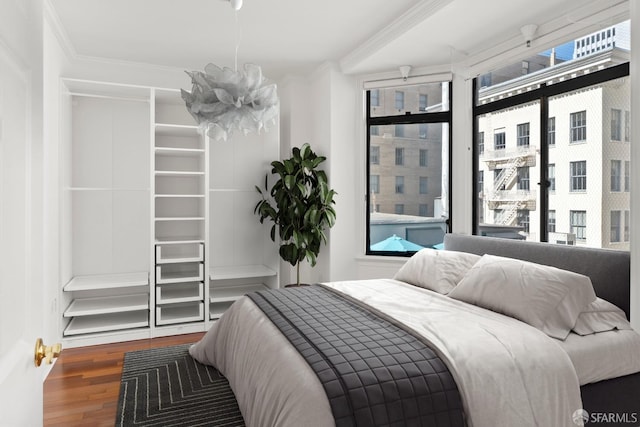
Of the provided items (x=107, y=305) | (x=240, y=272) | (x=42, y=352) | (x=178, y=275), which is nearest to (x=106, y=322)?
(x=107, y=305)

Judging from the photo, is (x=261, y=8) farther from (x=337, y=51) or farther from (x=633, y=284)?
(x=633, y=284)

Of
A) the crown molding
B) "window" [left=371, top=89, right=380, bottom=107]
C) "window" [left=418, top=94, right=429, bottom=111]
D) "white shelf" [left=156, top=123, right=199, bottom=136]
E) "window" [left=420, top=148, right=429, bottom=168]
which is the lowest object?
"window" [left=420, top=148, right=429, bottom=168]

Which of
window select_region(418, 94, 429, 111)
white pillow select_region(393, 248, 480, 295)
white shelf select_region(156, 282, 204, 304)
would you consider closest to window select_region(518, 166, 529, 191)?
white pillow select_region(393, 248, 480, 295)

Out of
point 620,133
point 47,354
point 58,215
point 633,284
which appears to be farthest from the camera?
point 58,215

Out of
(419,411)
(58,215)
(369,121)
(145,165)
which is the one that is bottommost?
(419,411)

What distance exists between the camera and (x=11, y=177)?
894mm

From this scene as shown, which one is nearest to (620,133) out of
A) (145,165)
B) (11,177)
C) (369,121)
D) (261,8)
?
(369,121)

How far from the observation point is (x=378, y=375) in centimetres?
167

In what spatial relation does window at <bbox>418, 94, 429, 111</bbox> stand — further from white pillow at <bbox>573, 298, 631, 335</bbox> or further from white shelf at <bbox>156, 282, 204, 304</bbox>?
white shelf at <bbox>156, 282, 204, 304</bbox>

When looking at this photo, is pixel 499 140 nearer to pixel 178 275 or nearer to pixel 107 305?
pixel 178 275

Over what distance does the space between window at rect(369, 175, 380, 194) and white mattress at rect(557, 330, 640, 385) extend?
258cm

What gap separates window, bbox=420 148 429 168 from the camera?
4.33 metres

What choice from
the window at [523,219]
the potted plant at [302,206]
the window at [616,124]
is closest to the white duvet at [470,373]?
the window at [523,219]

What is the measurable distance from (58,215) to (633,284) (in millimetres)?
4008
